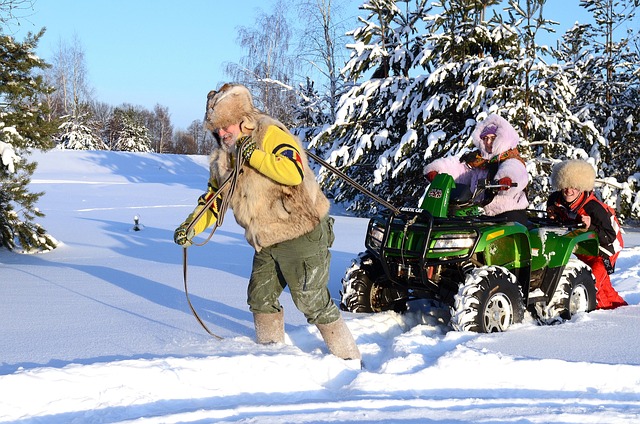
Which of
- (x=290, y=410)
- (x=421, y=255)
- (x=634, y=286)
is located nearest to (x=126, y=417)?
(x=290, y=410)

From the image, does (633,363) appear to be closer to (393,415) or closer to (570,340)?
(570,340)

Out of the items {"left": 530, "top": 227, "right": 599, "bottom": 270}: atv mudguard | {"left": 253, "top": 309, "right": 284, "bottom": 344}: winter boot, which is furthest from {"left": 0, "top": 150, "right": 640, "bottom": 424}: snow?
{"left": 530, "top": 227, "right": 599, "bottom": 270}: atv mudguard

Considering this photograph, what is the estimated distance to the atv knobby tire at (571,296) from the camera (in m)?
5.65

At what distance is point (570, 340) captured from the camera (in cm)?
447

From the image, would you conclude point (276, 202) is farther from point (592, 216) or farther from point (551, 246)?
point (592, 216)

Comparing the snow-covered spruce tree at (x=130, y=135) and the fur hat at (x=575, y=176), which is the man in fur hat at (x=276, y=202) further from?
the snow-covered spruce tree at (x=130, y=135)

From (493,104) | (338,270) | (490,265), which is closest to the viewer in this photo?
(490,265)

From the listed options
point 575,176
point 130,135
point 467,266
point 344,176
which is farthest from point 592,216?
point 130,135

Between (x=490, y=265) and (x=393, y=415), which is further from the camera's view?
(x=490, y=265)

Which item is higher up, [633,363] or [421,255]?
[421,255]

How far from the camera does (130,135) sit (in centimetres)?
5816

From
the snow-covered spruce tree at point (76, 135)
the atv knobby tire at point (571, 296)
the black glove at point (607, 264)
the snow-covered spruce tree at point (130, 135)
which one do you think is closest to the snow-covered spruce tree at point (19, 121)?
the atv knobby tire at point (571, 296)

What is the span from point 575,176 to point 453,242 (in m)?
2.33

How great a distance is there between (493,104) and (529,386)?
12.1m
